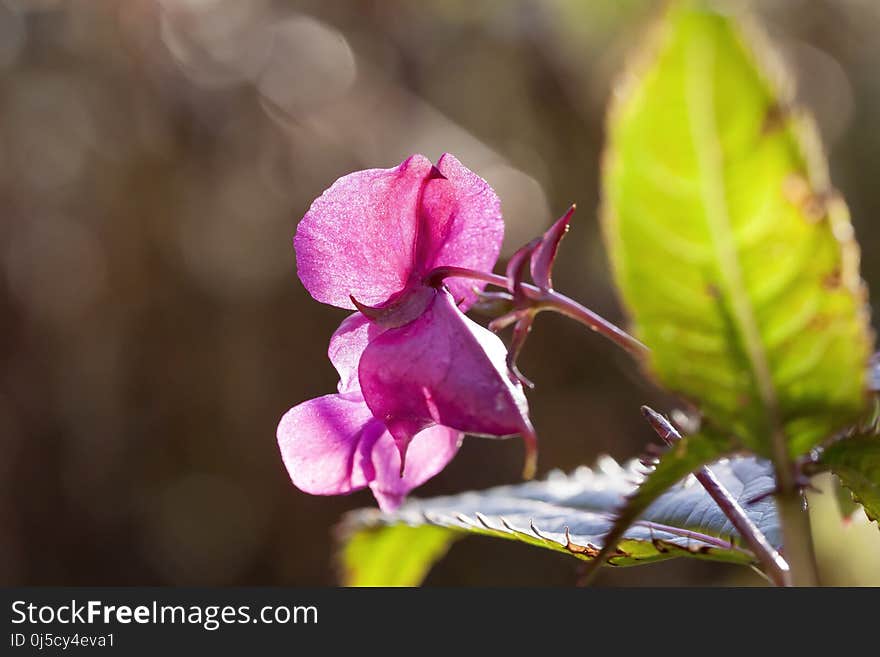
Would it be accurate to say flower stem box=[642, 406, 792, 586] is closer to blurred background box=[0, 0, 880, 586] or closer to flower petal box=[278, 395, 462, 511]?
flower petal box=[278, 395, 462, 511]

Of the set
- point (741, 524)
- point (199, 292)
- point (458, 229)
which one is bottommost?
point (741, 524)

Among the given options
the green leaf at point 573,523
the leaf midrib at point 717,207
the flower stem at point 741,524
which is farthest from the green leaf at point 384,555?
the leaf midrib at point 717,207

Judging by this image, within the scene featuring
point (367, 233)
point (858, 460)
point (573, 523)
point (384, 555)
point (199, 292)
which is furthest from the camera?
point (199, 292)

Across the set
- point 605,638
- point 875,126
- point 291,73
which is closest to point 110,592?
point 605,638

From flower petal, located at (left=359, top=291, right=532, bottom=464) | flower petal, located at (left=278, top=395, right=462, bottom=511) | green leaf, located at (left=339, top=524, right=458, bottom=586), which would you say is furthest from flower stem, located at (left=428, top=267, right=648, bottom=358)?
green leaf, located at (left=339, top=524, right=458, bottom=586)

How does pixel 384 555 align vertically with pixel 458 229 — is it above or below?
below

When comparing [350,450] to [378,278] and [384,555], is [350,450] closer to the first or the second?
[378,278]

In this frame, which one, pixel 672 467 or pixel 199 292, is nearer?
pixel 672 467

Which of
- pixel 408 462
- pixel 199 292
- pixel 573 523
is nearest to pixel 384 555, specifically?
pixel 573 523
